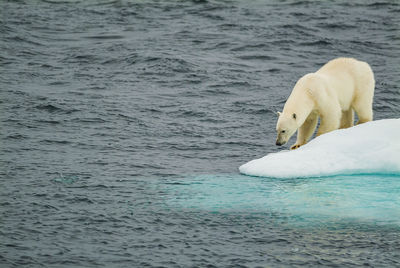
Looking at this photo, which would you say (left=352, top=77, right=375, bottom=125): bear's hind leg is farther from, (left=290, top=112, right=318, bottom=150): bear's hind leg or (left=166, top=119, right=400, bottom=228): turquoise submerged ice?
(left=290, top=112, right=318, bottom=150): bear's hind leg

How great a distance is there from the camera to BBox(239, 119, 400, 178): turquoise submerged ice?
410 inches

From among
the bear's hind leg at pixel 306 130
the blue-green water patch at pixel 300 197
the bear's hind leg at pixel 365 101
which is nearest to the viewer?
the blue-green water patch at pixel 300 197

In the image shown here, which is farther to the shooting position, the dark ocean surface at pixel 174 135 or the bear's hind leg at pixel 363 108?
the bear's hind leg at pixel 363 108

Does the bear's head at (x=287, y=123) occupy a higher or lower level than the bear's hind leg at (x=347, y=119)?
higher

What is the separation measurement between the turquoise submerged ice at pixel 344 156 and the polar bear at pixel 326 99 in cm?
31

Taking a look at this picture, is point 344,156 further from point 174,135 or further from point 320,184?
point 174,135

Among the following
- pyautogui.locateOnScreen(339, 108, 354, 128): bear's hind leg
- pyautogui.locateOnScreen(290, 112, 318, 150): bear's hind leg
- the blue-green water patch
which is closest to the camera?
the blue-green water patch

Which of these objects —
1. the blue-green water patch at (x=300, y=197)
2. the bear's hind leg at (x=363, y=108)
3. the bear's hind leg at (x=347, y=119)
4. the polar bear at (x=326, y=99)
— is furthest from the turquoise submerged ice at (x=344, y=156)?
the bear's hind leg at (x=347, y=119)

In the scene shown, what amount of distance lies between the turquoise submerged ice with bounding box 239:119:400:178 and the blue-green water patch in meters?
0.11

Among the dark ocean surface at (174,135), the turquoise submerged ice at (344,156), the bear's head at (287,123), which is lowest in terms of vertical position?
the dark ocean surface at (174,135)

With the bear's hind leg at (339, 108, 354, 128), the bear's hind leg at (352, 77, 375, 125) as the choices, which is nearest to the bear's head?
the bear's hind leg at (352, 77, 375, 125)

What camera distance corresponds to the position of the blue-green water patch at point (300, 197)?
29.1ft

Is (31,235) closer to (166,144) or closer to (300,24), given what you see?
(166,144)

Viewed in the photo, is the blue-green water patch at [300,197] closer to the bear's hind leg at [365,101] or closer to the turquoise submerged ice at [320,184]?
the turquoise submerged ice at [320,184]
